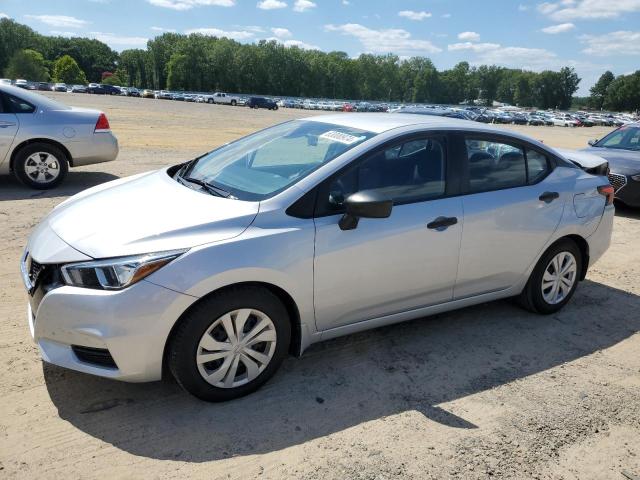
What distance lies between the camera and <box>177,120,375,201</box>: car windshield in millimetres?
3504

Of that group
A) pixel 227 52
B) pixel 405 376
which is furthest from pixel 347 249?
pixel 227 52

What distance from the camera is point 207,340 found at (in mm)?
2998

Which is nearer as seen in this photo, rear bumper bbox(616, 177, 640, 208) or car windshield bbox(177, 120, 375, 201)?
car windshield bbox(177, 120, 375, 201)

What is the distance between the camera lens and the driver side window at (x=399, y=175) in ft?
11.2

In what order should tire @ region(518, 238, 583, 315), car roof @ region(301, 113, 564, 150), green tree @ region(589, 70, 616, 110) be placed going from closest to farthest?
car roof @ region(301, 113, 564, 150) → tire @ region(518, 238, 583, 315) → green tree @ region(589, 70, 616, 110)

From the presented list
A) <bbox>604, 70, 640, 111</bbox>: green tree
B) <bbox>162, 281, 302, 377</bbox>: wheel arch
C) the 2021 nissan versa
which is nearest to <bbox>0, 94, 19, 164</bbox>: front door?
the 2021 nissan versa

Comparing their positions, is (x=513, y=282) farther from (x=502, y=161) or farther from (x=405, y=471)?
(x=405, y=471)

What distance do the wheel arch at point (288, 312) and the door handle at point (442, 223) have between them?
109cm

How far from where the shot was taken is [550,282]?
15.1ft

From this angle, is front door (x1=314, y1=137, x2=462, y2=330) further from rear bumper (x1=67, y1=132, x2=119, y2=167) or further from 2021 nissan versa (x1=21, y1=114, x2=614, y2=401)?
rear bumper (x1=67, y1=132, x2=119, y2=167)

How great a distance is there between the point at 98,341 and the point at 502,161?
3.12 metres

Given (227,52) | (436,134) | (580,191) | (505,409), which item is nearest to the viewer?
(505,409)

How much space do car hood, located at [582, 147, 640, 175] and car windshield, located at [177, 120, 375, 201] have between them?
643 cm

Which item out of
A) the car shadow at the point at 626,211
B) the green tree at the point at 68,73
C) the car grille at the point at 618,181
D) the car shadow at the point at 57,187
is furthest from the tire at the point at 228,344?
the green tree at the point at 68,73
